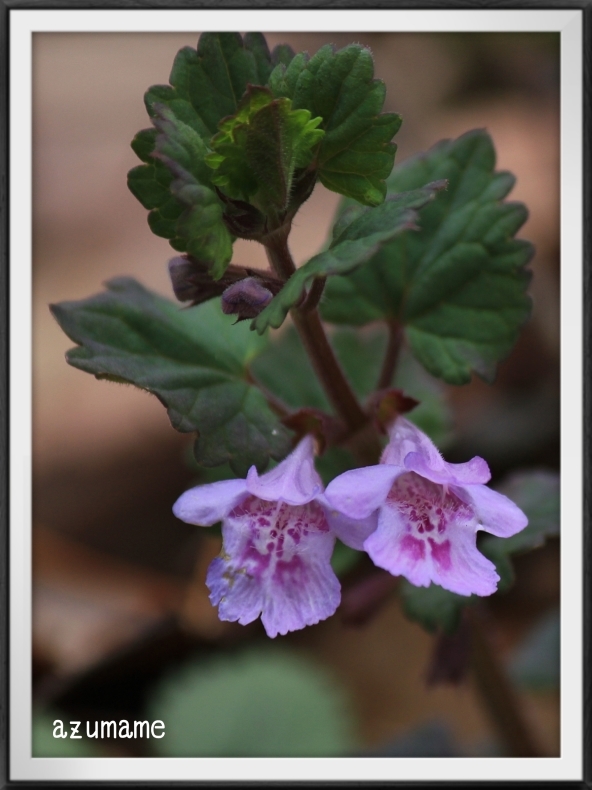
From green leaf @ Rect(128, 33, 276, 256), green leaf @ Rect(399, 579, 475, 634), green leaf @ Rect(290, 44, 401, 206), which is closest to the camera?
green leaf @ Rect(290, 44, 401, 206)

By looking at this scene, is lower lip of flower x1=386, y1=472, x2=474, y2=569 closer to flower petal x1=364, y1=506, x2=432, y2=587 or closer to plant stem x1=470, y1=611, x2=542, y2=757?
flower petal x1=364, y1=506, x2=432, y2=587

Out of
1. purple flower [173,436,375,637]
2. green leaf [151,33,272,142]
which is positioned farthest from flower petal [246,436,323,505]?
green leaf [151,33,272,142]

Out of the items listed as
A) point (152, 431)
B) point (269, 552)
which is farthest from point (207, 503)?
point (152, 431)

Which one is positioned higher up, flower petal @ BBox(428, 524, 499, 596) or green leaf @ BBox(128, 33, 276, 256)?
green leaf @ BBox(128, 33, 276, 256)

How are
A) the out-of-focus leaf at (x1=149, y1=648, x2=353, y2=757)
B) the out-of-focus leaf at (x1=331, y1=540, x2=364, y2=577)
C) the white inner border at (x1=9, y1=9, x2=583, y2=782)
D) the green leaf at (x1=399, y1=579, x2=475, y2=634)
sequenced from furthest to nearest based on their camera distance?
the out-of-focus leaf at (x1=149, y1=648, x2=353, y2=757) < the out-of-focus leaf at (x1=331, y1=540, x2=364, y2=577) < the green leaf at (x1=399, y1=579, x2=475, y2=634) < the white inner border at (x1=9, y1=9, x2=583, y2=782)

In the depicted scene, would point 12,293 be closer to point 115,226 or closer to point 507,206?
point 507,206

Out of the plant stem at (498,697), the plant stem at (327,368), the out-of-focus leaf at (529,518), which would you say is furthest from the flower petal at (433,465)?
the plant stem at (498,697)

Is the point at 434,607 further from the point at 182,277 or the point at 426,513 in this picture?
the point at 182,277

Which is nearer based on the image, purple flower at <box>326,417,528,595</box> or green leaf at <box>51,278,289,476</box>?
purple flower at <box>326,417,528,595</box>
